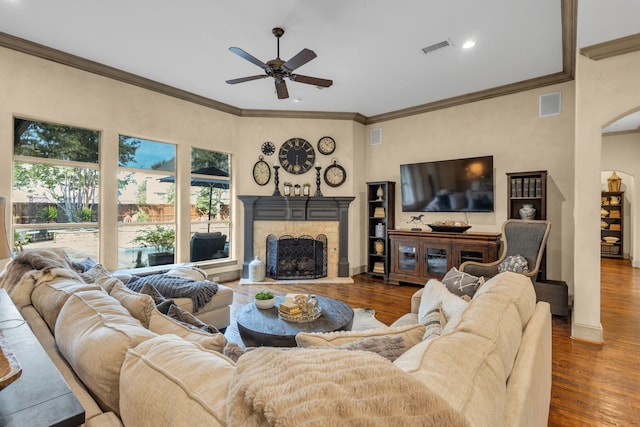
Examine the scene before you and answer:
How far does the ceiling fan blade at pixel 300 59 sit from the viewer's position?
9.36ft

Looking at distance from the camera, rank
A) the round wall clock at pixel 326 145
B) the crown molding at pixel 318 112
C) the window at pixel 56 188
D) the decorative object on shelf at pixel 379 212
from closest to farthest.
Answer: the crown molding at pixel 318 112
the window at pixel 56 188
the decorative object on shelf at pixel 379 212
the round wall clock at pixel 326 145

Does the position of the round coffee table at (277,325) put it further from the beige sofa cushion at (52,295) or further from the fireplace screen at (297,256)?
the fireplace screen at (297,256)

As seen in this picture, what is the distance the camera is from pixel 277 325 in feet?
8.11

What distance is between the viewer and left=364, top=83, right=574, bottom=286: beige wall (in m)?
4.29

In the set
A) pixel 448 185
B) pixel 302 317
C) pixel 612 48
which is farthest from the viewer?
pixel 448 185

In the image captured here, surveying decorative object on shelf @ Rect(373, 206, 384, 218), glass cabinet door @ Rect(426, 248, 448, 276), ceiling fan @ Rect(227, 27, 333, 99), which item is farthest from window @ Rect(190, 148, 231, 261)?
glass cabinet door @ Rect(426, 248, 448, 276)

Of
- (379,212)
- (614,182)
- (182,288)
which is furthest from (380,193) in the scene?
(614,182)

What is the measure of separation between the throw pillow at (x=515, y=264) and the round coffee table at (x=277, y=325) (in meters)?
2.25

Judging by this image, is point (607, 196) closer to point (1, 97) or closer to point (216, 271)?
point (216, 271)

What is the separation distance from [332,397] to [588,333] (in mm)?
3699

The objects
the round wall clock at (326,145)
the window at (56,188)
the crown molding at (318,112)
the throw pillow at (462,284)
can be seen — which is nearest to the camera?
the throw pillow at (462,284)

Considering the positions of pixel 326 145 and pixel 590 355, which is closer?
pixel 590 355

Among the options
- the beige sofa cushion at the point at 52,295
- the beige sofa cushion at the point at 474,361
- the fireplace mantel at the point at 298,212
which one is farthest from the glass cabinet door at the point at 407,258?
the beige sofa cushion at the point at 52,295

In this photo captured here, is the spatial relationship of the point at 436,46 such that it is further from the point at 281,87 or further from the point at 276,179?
the point at 276,179
